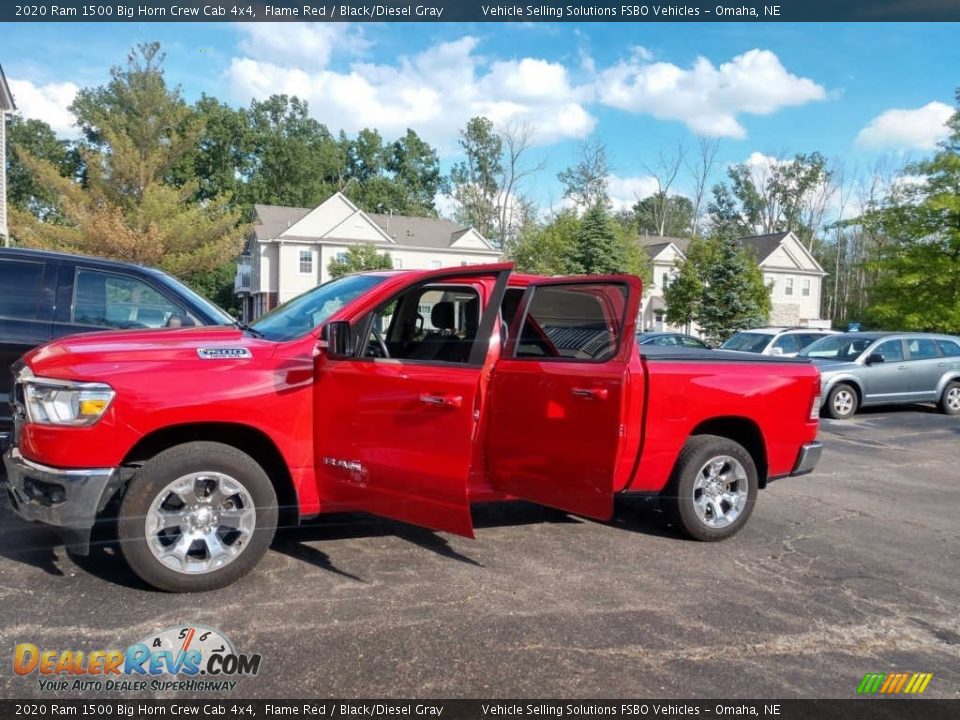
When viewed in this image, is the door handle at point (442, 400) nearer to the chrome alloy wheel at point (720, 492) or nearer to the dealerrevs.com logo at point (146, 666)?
the dealerrevs.com logo at point (146, 666)

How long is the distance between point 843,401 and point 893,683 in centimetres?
1033

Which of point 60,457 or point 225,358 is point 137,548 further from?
point 225,358

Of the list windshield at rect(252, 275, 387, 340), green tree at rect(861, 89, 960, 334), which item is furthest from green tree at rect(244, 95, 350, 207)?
windshield at rect(252, 275, 387, 340)

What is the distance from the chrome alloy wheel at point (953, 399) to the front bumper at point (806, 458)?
995 cm

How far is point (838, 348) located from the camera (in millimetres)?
13586

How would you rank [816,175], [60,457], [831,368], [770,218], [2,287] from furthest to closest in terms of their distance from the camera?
[770,218]
[816,175]
[831,368]
[2,287]
[60,457]

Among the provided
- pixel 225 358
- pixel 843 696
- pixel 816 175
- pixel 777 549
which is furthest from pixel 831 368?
pixel 816 175

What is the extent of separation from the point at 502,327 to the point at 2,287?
4.26 metres

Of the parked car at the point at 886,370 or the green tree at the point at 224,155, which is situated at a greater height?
the green tree at the point at 224,155

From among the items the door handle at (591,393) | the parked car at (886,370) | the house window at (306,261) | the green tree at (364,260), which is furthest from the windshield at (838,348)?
the house window at (306,261)

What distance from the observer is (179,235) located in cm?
2944

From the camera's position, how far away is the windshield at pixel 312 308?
4559 millimetres

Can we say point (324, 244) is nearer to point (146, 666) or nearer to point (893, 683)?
point (146, 666)

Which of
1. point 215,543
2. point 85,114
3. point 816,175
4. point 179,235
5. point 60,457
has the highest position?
point 816,175
